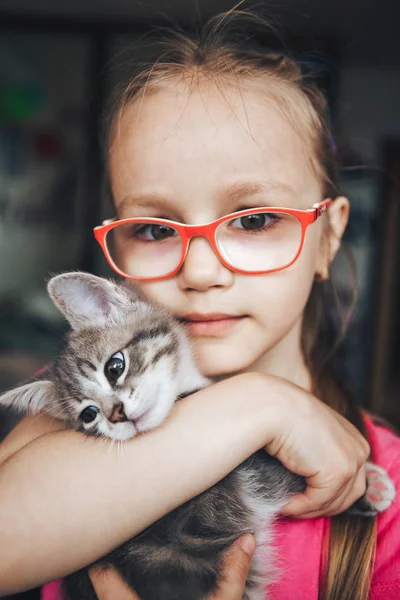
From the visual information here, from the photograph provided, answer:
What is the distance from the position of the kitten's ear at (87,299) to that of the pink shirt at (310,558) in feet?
0.97

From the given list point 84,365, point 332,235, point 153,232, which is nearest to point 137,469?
point 84,365

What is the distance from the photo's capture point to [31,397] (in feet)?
2.20

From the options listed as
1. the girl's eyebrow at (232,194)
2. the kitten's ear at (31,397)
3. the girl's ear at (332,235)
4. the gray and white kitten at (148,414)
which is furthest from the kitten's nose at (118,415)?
the girl's ear at (332,235)

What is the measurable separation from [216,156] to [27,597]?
52 cm

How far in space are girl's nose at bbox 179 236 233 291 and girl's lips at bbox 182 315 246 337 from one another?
59 mm

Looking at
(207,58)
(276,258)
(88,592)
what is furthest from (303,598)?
(207,58)

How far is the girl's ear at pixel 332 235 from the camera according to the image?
0.77m

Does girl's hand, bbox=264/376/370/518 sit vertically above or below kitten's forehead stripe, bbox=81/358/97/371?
below

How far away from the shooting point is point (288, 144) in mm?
686

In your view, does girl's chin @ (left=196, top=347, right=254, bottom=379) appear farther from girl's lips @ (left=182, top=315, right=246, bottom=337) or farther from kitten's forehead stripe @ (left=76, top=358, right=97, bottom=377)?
kitten's forehead stripe @ (left=76, top=358, right=97, bottom=377)

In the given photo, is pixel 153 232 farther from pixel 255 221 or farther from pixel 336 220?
pixel 336 220

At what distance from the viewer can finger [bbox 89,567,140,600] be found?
0.56m

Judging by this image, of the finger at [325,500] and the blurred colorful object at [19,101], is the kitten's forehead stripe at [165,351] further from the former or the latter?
the blurred colorful object at [19,101]

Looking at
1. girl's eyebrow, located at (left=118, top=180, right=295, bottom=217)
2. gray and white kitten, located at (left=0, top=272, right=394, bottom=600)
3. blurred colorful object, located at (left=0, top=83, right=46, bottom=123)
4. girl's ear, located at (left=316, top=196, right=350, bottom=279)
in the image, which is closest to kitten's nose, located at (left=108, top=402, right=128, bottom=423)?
gray and white kitten, located at (left=0, top=272, right=394, bottom=600)
